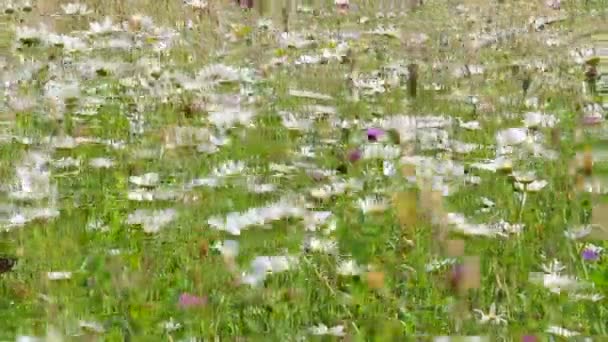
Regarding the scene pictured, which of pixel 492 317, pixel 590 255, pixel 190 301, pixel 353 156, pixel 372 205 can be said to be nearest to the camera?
pixel 492 317

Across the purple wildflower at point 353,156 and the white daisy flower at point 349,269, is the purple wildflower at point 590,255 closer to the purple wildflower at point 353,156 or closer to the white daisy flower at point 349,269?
the white daisy flower at point 349,269

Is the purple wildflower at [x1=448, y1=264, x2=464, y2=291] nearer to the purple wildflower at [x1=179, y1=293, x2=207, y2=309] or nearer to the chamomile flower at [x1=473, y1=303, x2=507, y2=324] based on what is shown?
the chamomile flower at [x1=473, y1=303, x2=507, y2=324]

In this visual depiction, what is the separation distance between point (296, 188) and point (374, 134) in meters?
0.59

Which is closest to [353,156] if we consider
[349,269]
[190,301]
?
[349,269]

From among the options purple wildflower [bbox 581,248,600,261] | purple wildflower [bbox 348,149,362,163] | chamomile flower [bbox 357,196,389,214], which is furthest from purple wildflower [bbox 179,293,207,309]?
purple wildflower [bbox 348,149,362,163]

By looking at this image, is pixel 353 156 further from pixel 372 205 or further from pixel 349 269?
pixel 349 269

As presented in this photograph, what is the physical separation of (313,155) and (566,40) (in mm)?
3005

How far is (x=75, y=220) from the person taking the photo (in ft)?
12.1

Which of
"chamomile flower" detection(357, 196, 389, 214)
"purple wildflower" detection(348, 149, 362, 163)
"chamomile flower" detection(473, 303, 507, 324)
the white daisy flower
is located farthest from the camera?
"purple wildflower" detection(348, 149, 362, 163)

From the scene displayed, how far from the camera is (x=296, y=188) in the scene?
391 cm

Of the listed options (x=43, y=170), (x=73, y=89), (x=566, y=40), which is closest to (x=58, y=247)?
(x=43, y=170)

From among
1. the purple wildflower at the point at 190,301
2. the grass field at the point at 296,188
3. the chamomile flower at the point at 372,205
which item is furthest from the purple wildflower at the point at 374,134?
the purple wildflower at the point at 190,301

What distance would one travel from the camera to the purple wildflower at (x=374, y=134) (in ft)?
14.3

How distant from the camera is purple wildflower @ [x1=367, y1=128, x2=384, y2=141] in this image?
436cm
